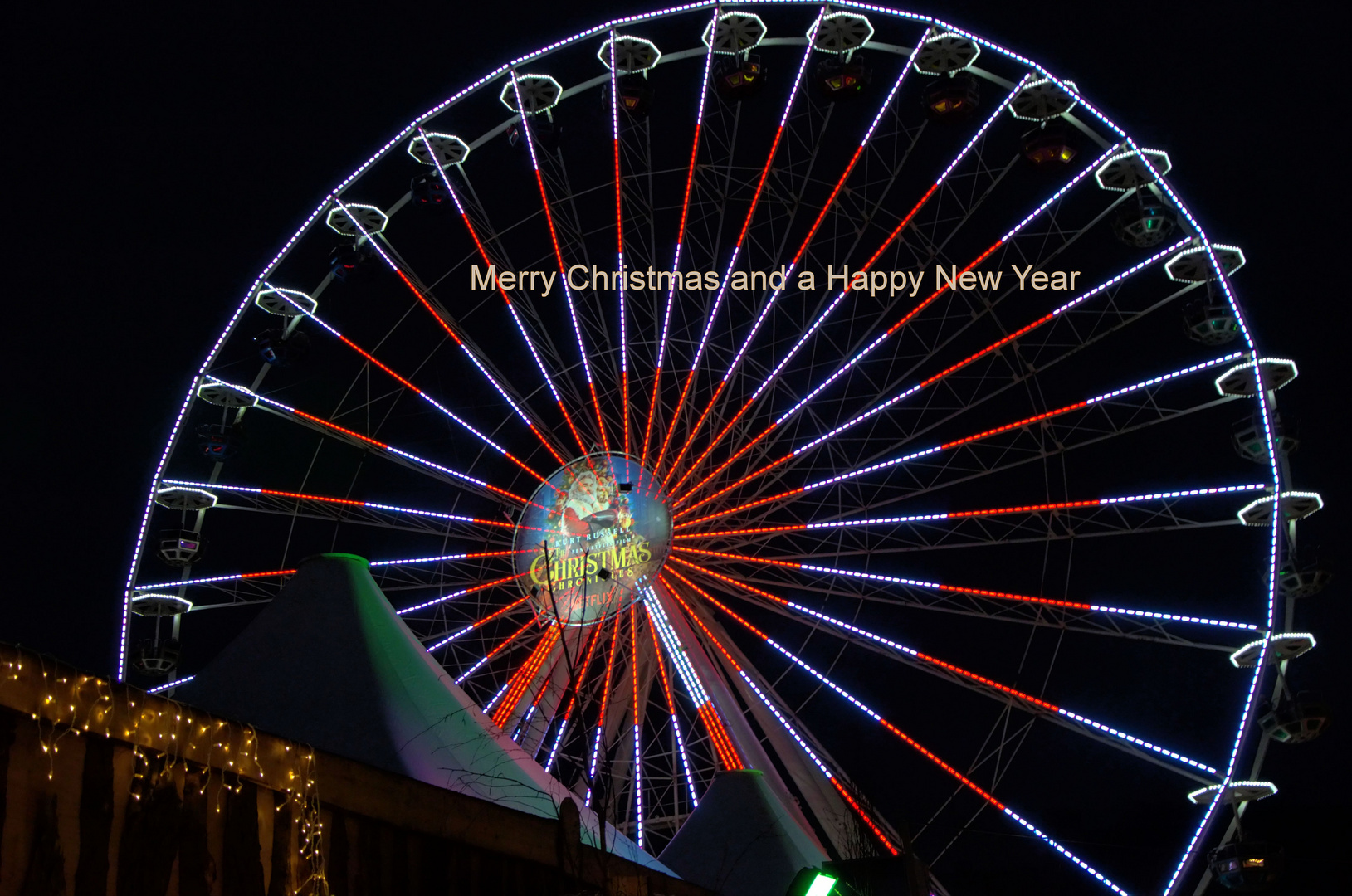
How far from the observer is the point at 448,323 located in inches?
672

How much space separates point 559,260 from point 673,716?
5890 millimetres

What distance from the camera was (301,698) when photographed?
32.5 ft

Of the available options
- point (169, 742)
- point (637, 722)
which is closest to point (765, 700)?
point (637, 722)

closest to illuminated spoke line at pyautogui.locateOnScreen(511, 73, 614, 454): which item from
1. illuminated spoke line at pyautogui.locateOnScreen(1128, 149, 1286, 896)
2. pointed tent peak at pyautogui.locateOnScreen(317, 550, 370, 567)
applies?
pointed tent peak at pyautogui.locateOnScreen(317, 550, 370, 567)

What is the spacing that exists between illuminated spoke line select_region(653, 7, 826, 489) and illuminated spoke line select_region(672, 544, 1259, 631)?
3.88ft

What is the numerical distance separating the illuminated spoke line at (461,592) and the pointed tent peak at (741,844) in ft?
13.7

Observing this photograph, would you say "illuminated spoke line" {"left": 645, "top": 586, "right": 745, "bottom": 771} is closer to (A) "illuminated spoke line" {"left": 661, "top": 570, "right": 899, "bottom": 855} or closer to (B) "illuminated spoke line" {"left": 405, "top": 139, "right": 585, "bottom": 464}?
(A) "illuminated spoke line" {"left": 661, "top": 570, "right": 899, "bottom": 855}

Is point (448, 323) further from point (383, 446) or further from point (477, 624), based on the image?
point (477, 624)

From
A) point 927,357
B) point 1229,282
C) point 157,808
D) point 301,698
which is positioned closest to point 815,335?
point 927,357

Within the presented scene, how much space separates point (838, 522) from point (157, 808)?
37.6 feet

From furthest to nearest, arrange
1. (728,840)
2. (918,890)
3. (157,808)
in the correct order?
1. (728,840)
2. (918,890)
3. (157,808)

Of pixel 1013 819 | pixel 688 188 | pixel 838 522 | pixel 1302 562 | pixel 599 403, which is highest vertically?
pixel 688 188

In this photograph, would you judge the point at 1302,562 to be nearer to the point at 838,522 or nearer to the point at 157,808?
the point at 838,522

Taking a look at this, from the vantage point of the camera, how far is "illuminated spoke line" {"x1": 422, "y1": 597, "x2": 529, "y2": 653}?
16156 mm
